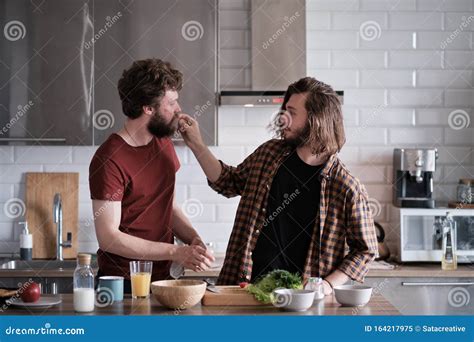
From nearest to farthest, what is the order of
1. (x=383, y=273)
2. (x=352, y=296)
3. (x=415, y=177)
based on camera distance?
(x=352, y=296)
(x=383, y=273)
(x=415, y=177)

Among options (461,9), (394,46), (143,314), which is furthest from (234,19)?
(143,314)

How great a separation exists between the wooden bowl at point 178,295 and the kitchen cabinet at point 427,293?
1.72 meters

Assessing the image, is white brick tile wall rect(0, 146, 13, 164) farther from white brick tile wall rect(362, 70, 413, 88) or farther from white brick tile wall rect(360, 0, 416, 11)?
white brick tile wall rect(360, 0, 416, 11)

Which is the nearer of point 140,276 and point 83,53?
point 140,276

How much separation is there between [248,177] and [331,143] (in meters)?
0.41

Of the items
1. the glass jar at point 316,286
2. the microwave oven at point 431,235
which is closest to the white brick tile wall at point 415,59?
the microwave oven at point 431,235

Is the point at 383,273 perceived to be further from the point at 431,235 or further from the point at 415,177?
the point at 415,177

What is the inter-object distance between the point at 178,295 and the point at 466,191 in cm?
248

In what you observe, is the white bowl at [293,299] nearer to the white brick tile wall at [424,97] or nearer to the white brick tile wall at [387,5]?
the white brick tile wall at [424,97]

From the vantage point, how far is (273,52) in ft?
14.2

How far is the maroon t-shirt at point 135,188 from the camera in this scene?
9.94ft

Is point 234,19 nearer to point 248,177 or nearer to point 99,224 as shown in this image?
point 248,177

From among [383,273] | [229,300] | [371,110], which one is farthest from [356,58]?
[229,300]

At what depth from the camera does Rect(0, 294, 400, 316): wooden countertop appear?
251 cm
